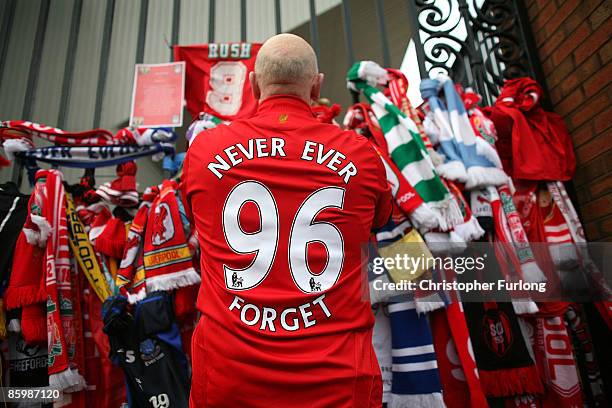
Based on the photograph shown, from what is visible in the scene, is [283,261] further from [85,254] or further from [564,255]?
[564,255]

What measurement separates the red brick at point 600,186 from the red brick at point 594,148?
14 centimetres

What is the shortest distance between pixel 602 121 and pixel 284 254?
2.20m

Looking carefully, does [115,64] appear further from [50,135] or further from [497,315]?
[497,315]

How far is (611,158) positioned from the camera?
7.38 feet

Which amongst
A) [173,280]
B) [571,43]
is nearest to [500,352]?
[173,280]

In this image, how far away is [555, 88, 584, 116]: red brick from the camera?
2469 millimetres

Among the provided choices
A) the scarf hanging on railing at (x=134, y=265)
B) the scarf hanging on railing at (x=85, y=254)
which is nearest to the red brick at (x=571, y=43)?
the scarf hanging on railing at (x=134, y=265)

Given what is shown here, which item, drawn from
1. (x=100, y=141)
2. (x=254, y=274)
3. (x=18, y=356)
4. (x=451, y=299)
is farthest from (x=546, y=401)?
(x=100, y=141)

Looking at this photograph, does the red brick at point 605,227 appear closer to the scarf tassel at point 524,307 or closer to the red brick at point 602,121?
the red brick at point 602,121

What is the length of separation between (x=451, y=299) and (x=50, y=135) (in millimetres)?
2455

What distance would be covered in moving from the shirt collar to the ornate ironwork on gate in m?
1.67

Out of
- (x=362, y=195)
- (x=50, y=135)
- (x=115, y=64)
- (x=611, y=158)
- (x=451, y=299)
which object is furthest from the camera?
(x=115, y=64)

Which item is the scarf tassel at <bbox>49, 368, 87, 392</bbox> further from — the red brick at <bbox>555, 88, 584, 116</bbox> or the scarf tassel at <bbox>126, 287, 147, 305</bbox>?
the red brick at <bbox>555, 88, 584, 116</bbox>

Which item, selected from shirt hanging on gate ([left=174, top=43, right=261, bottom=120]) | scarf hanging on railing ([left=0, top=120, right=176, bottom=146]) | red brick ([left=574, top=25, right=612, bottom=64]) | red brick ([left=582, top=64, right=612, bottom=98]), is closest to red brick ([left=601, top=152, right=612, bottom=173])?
red brick ([left=582, top=64, right=612, bottom=98])
